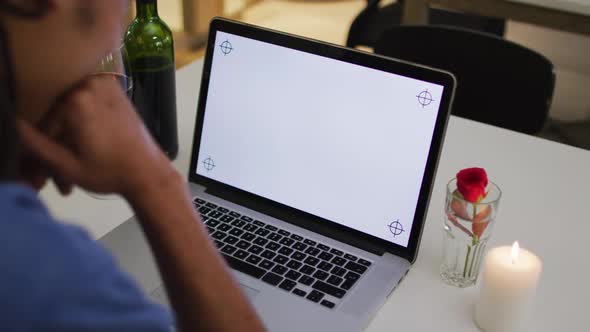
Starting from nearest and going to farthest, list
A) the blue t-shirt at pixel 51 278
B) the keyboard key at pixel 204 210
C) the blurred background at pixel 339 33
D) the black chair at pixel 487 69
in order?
the blue t-shirt at pixel 51 278
the keyboard key at pixel 204 210
the black chair at pixel 487 69
the blurred background at pixel 339 33

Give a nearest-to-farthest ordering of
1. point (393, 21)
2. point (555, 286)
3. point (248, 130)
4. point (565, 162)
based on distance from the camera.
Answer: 1. point (555, 286)
2. point (248, 130)
3. point (565, 162)
4. point (393, 21)

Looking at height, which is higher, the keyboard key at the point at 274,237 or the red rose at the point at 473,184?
the red rose at the point at 473,184

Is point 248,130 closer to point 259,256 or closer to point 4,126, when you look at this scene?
point 259,256

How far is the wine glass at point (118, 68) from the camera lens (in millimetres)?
925

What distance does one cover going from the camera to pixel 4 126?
0.43 metres

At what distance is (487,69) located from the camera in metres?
1.47

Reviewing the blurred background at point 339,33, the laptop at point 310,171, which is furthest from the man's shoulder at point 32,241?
the blurred background at point 339,33

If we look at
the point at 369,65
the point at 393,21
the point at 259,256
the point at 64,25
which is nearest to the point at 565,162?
the point at 369,65

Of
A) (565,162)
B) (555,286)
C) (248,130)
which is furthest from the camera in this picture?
(565,162)

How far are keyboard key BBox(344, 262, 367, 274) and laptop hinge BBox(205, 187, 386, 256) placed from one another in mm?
36

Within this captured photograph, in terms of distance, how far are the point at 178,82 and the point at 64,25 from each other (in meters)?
0.94

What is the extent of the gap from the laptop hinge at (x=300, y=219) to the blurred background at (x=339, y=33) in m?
1.76

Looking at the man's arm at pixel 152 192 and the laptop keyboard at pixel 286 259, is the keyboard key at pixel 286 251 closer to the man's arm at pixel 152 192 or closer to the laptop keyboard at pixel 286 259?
the laptop keyboard at pixel 286 259

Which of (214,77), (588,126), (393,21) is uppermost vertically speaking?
(214,77)
